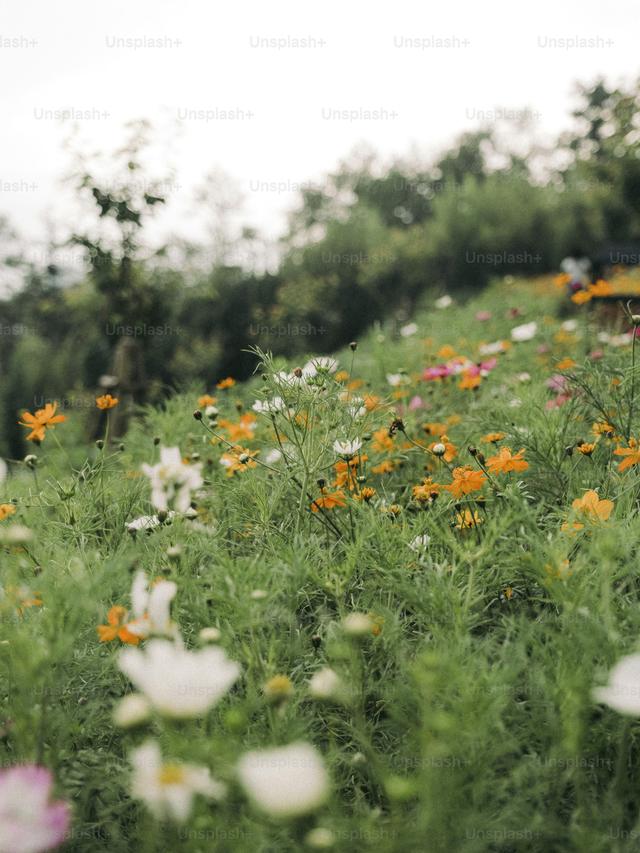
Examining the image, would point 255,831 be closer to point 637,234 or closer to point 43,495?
point 43,495

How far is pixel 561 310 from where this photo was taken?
565 cm

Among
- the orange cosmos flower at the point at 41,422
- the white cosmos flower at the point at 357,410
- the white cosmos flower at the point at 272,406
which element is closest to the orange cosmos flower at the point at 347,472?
the white cosmos flower at the point at 357,410

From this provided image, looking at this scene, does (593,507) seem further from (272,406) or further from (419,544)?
(272,406)

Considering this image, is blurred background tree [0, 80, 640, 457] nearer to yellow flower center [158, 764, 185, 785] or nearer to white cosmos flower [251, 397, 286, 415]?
white cosmos flower [251, 397, 286, 415]

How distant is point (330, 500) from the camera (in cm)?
149

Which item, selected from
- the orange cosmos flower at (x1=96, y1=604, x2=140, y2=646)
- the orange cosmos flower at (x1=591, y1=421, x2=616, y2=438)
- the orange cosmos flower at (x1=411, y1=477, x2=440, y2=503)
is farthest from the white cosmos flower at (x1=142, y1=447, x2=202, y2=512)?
the orange cosmos flower at (x1=591, y1=421, x2=616, y2=438)

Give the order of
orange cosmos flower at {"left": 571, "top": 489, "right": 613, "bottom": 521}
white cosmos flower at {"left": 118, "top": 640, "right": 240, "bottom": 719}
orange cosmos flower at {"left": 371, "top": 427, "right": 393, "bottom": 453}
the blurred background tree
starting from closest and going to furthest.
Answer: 1. white cosmos flower at {"left": 118, "top": 640, "right": 240, "bottom": 719}
2. orange cosmos flower at {"left": 571, "top": 489, "right": 613, "bottom": 521}
3. orange cosmos flower at {"left": 371, "top": 427, "right": 393, "bottom": 453}
4. the blurred background tree

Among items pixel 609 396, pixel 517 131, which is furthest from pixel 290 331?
pixel 517 131

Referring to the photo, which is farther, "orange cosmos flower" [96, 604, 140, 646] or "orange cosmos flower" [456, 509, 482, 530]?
"orange cosmos flower" [456, 509, 482, 530]

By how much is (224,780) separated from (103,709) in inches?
19.3

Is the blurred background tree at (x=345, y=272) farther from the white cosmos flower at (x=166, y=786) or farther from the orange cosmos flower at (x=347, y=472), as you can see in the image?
the white cosmos flower at (x=166, y=786)

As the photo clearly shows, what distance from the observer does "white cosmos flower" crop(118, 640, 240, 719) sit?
679 millimetres

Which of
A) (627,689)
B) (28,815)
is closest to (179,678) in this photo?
(28,815)

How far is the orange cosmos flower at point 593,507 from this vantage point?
1.20 m
